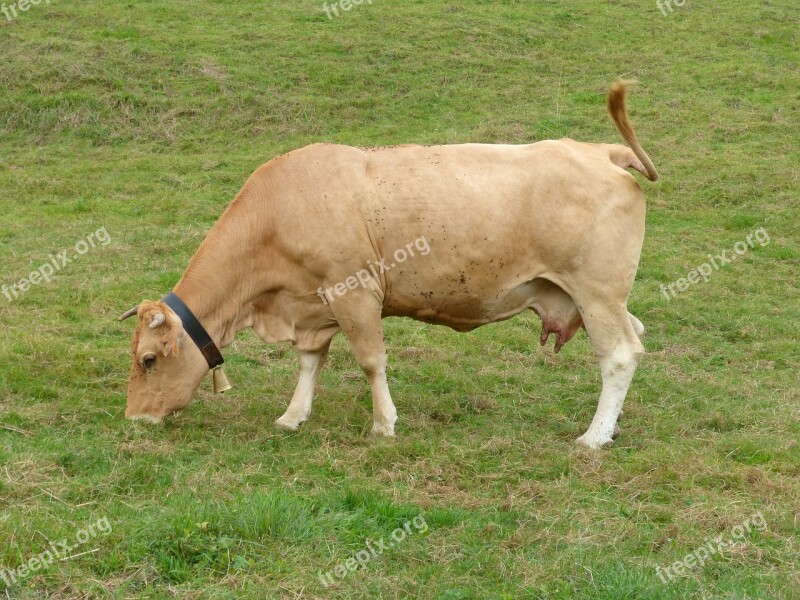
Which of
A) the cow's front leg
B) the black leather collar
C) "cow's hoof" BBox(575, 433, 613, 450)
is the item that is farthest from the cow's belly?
the black leather collar

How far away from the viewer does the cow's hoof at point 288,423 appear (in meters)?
7.33

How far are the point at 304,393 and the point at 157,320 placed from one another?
4.30ft

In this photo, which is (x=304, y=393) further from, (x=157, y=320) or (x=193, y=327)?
(x=157, y=320)

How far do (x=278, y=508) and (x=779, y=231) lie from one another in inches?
380

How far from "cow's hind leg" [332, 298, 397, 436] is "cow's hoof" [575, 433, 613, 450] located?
4.55 ft

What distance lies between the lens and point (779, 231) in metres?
12.8

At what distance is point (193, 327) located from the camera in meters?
7.13

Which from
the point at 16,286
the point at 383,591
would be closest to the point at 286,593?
the point at 383,591

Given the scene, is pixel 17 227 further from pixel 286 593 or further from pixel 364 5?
pixel 364 5

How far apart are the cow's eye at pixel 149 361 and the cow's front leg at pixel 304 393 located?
3.41 feet

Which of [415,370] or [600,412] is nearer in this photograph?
[600,412]

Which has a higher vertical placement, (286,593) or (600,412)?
(286,593)

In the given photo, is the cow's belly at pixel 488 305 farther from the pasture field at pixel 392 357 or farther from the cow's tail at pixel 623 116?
the cow's tail at pixel 623 116

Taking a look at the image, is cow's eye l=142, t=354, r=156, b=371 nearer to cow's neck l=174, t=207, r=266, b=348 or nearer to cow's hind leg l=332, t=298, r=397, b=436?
cow's neck l=174, t=207, r=266, b=348
